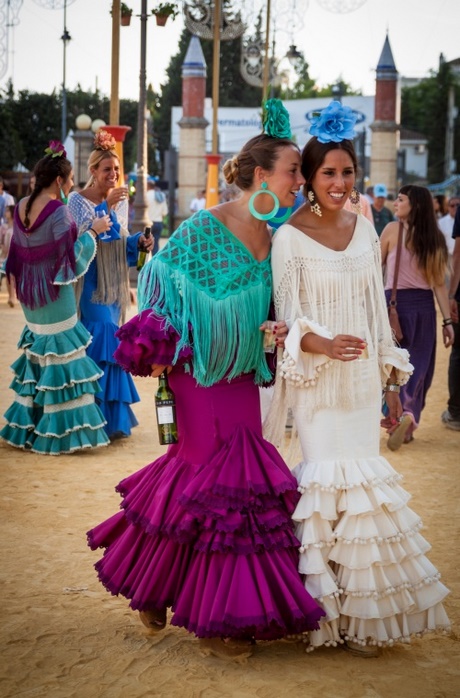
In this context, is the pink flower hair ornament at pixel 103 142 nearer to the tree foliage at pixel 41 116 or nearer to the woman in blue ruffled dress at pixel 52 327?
the woman in blue ruffled dress at pixel 52 327

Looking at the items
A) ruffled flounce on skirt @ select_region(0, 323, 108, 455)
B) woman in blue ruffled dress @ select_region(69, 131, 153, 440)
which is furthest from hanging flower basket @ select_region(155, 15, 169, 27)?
ruffled flounce on skirt @ select_region(0, 323, 108, 455)

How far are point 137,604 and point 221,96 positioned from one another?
61573 mm

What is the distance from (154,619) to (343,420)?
1.17 m

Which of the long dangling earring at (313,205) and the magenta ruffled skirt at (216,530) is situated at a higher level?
the long dangling earring at (313,205)

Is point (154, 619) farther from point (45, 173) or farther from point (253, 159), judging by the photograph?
point (45, 173)

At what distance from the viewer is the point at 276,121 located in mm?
4438

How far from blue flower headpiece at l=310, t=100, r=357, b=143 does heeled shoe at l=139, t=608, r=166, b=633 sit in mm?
2108

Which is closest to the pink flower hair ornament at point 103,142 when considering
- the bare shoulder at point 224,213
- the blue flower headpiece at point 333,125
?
the bare shoulder at point 224,213

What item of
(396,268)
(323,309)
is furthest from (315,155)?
(396,268)

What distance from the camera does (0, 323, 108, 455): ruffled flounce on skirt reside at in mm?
7965

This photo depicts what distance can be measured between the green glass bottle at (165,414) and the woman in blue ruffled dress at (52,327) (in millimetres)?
3467

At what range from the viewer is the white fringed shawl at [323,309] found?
4.37 metres

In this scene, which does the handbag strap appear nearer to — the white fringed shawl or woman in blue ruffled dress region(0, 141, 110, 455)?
woman in blue ruffled dress region(0, 141, 110, 455)

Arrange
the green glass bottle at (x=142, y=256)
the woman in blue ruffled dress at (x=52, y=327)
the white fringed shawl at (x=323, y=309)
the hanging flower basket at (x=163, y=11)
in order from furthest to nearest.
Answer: the hanging flower basket at (x=163, y=11), the woman in blue ruffled dress at (x=52, y=327), the green glass bottle at (x=142, y=256), the white fringed shawl at (x=323, y=309)
